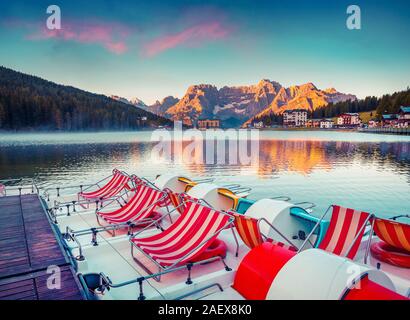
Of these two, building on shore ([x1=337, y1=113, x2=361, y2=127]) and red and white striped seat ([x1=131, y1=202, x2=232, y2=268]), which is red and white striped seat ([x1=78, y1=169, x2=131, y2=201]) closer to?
red and white striped seat ([x1=131, y1=202, x2=232, y2=268])

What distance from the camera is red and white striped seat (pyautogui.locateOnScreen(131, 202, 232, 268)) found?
6.24 meters

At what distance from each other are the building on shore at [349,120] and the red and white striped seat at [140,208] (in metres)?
206

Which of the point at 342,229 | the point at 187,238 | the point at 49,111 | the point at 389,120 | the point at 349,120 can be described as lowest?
the point at 187,238

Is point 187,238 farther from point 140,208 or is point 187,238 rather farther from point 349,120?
point 349,120

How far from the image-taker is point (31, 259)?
5.67 meters

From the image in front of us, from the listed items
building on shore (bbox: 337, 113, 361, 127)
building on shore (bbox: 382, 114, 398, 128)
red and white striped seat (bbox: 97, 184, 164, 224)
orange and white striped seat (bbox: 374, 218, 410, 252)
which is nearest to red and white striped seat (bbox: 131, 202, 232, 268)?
red and white striped seat (bbox: 97, 184, 164, 224)

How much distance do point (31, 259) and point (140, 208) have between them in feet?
13.7

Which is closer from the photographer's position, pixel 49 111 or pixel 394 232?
pixel 394 232

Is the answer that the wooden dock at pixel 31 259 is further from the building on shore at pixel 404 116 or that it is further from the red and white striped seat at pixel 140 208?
the building on shore at pixel 404 116

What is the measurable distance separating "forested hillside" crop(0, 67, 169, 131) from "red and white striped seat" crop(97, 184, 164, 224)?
138 metres

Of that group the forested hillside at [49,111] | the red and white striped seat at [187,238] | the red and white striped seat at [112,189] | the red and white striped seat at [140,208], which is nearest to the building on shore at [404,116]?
the forested hillside at [49,111]

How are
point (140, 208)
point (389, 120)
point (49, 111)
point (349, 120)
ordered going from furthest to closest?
point (349, 120)
point (389, 120)
point (49, 111)
point (140, 208)

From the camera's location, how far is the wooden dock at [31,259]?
178 inches

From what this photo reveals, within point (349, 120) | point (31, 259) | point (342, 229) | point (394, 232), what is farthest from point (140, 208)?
point (349, 120)
